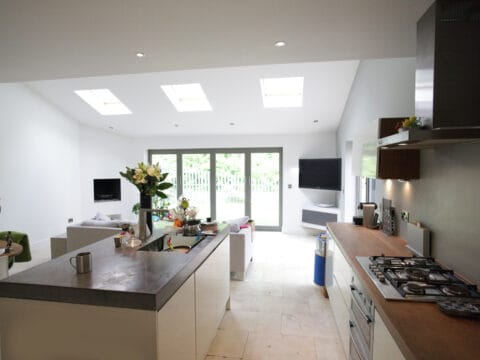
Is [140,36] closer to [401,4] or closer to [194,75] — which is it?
[401,4]

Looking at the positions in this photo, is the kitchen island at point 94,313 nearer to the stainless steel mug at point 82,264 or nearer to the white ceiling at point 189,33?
the stainless steel mug at point 82,264

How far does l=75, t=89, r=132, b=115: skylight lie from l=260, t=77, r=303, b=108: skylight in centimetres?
304

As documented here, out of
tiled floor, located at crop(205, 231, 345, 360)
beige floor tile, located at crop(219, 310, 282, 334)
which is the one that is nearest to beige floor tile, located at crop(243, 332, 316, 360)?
tiled floor, located at crop(205, 231, 345, 360)

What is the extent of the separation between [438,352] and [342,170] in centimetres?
467

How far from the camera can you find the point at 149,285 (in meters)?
1.31

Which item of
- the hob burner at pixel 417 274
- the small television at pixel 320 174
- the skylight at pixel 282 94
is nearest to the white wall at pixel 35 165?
the skylight at pixel 282 94

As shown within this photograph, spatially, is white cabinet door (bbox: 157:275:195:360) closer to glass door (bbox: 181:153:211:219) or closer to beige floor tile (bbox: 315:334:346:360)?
beige floor tile (bbox: 315:334:346:360)

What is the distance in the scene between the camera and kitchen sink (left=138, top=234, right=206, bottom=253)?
217cm

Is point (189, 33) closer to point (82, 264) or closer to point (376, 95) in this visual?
point (82, 264)

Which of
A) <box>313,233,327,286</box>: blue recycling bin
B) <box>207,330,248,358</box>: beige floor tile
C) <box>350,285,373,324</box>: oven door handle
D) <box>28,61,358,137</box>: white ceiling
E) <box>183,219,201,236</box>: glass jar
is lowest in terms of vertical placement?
<box>207,330,248,358</box>: beige floor tile

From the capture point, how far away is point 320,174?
5770 millimetres

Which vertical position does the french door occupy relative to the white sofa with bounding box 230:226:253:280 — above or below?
above

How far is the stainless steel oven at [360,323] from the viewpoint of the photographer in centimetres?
142

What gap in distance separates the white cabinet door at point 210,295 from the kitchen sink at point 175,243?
0.72 ft
